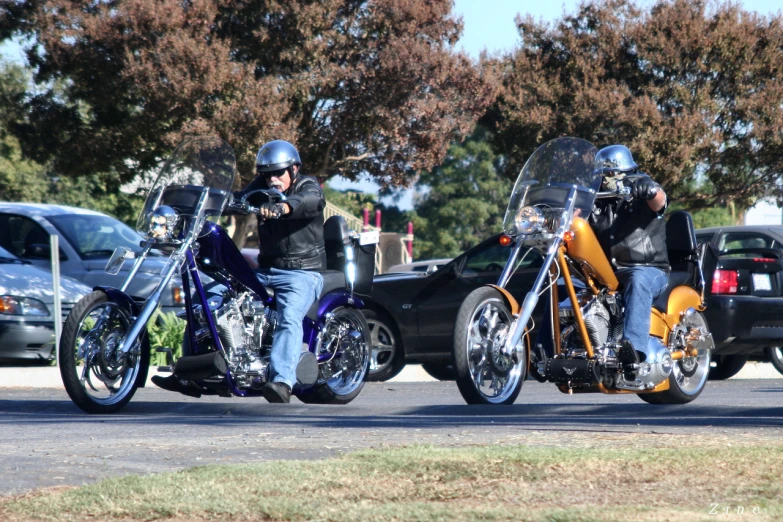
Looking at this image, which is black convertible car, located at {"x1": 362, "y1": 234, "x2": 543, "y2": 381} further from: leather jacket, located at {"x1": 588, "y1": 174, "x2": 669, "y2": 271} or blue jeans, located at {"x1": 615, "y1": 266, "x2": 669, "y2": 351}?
blue jeans, located at {"x1": 615, "y1": 266, "x2": 669, "y2": 351}

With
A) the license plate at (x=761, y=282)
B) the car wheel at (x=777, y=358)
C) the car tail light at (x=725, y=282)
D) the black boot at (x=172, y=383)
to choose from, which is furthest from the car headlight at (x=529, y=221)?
the car wheel at (x=777, y=358)

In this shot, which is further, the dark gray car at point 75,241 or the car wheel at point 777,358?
Result: the dark gray car at point 75,241

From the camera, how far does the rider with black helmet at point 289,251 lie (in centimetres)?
750

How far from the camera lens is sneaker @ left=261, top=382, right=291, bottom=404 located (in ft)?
24.2

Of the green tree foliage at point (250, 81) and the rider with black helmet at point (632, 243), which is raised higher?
the green tree foliage at point (250, 81)

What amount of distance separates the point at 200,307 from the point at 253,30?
13734 millimetres

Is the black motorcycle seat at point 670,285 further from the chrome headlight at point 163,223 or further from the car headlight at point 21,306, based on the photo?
the car headlight at point 21,306

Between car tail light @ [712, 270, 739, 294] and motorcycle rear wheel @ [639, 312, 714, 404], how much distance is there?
9.41 ft

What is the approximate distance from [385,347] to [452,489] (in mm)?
7974

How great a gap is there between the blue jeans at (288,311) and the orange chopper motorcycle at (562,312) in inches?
38.3

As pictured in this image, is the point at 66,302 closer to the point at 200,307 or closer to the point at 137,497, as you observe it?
the point at 200,307

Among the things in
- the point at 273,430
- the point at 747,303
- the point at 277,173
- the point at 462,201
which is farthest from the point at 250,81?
the point at 462,201

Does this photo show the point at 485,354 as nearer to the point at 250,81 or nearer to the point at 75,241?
the point at 75,241

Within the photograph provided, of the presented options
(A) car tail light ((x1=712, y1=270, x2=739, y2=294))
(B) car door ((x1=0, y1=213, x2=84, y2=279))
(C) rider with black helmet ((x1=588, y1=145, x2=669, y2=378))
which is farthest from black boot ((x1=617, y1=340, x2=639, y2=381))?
(B) car door ((x1=0, y1=213, x2=84, y2=279))
